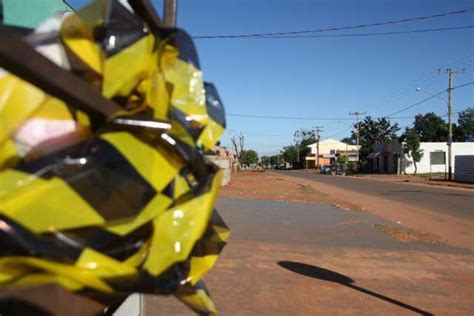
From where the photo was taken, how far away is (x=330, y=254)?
9.49 meters

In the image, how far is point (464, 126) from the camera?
4535 inches

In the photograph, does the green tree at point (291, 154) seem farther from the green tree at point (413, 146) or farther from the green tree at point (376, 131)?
the green tree at point (413, 146)

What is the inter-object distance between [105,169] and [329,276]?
6.57 metres

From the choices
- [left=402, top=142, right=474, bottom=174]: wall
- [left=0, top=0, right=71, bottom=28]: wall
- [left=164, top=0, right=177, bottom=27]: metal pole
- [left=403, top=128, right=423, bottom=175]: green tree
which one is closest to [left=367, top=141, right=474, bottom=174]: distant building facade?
[left=402, top=142, right=474, bottom=174]: wall

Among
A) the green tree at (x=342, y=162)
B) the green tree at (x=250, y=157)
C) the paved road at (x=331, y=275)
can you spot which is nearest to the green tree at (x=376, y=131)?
the green tree at (x=342, y=162)

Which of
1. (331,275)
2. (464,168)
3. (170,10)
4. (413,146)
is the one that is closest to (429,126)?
(413,146)

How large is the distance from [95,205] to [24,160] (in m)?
0.19

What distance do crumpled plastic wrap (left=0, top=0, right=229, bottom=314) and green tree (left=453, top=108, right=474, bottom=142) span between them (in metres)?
120

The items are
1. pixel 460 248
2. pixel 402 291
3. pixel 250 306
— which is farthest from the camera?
pixel 460 248

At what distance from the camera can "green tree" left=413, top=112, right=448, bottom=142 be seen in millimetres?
117000

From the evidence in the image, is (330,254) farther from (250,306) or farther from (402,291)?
(250,306)

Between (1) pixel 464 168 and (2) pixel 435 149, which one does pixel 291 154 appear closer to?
(2) pixel 435 149

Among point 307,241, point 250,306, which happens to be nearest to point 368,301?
point 250,306

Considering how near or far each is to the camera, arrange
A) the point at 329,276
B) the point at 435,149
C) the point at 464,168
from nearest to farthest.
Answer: the point at 329,276
the point at 464,168
the point at 435,149
